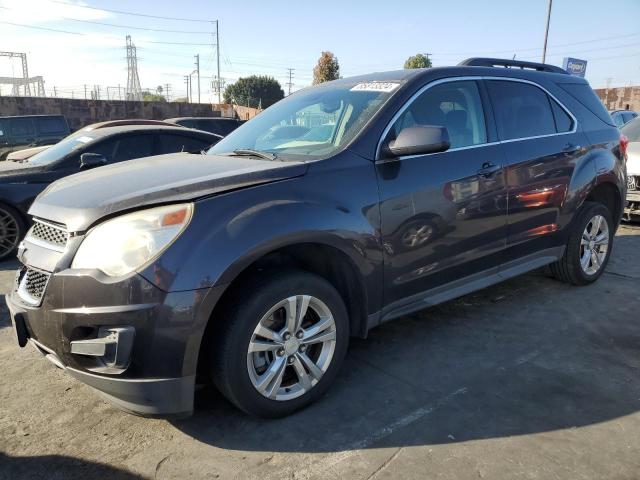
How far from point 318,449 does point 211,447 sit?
1.74ft

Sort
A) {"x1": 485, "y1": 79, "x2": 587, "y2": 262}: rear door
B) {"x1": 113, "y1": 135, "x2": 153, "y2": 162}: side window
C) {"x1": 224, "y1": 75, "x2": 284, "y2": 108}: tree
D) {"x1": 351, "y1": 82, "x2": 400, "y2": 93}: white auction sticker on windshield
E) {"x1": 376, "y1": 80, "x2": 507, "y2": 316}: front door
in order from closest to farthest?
1. {"x1": 376, "y1": 80, "x2": 507, "y2": 316}: front door
2. {"x1": 351, "y1": 82, "x2": 400, "y2": 93}: white auction sticker on windshield
3. {"x1": 485, "y1": 79, "x2": 587, "y2": 262}: rear door
4. {"x1": 113, "y1": 135, "x2": 153, "y2": 162}: side window
5. {"x1": 224, "y1": 75, "x2": 284, "y2": 108}: tree

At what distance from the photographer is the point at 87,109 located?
27203 mm

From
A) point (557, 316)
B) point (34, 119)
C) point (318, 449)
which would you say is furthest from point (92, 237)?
point (34, 119)

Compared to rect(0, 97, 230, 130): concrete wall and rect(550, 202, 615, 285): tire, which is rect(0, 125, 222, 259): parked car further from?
rect(0, 97, 230, 130): concrete wall

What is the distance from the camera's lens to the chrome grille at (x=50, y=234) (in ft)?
8.37

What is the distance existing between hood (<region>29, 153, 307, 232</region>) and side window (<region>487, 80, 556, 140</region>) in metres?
1.85

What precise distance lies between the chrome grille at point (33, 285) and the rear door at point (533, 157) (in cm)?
301

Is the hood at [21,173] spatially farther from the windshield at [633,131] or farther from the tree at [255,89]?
the tree at [255,89]

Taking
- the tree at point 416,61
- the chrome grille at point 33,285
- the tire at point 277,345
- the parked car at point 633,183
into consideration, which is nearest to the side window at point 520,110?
the tire at point 277,345

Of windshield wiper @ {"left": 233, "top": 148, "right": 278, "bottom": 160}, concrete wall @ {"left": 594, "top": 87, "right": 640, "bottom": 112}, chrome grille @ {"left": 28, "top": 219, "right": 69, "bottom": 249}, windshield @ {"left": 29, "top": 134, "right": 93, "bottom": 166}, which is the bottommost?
chrome grille @ {"left": 28, "top": 219, "right": 69, "bottom": 249}

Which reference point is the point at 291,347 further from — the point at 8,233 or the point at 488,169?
the point at 8,233

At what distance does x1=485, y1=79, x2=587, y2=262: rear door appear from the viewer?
3.79m

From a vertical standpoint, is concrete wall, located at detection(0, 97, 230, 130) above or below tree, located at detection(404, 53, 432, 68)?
below

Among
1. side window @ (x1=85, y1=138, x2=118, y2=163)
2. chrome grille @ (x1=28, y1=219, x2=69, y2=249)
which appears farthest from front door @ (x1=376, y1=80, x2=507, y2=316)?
side window @ (x1=85, y1=138, x2=118, y2=163)
